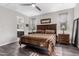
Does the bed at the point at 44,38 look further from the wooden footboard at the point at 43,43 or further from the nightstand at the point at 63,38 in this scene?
the nightstand at the point at 63,38

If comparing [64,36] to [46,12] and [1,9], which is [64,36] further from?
[1,9]

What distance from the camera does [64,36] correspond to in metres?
4.49

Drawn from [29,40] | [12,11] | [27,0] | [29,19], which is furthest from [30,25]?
[27,0]

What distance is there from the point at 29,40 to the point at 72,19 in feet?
8.98

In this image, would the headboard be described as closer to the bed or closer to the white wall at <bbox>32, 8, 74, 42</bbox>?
the bed

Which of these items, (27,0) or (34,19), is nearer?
(27,0)

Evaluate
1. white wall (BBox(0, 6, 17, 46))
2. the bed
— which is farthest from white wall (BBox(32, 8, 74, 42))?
white wall (BBox(0, 6, 17, 46))

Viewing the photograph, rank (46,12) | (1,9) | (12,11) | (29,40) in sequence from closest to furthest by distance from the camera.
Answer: (29,40), (1,9), (46,12), (12,11)

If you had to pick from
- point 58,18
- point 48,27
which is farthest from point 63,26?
point 48,27

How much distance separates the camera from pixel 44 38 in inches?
129

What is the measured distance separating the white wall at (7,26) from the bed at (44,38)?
1042mm

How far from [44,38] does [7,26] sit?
2573mm

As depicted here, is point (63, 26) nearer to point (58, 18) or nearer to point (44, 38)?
point (58, 18)

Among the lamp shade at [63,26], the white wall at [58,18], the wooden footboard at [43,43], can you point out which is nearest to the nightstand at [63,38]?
the white wall at [58,18]
